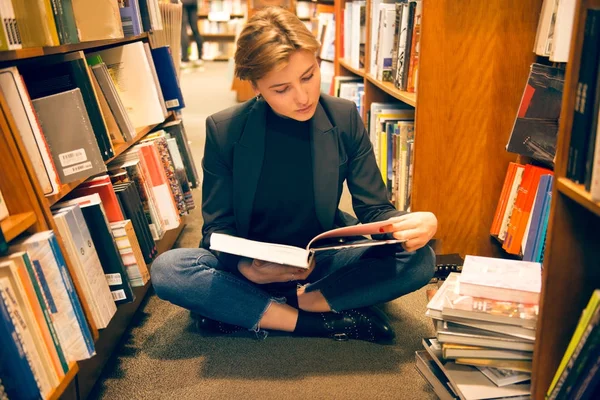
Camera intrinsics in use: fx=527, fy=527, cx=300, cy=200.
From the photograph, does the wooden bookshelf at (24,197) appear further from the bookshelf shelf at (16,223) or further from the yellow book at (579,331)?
the yellow book at (579,331)

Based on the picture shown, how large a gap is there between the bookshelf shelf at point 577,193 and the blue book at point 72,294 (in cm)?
92

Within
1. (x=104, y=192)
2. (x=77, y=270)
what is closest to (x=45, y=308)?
(x=77, y=270)

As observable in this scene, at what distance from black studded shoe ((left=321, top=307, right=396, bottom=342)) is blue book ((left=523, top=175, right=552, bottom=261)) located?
1.42 ft

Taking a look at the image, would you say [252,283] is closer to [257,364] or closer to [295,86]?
[257,364]

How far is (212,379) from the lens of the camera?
1269 mm

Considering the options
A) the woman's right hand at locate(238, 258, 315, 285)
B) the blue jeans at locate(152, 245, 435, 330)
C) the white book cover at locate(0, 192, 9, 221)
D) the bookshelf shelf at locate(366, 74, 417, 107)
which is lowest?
the blue jeans at locate(152, 245, 435, 330)

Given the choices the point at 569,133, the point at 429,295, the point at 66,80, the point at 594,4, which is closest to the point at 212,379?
the point at 429,295

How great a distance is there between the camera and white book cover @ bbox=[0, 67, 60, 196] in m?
1.04

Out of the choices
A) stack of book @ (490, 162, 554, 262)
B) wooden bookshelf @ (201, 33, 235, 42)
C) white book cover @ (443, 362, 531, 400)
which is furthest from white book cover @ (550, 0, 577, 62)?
wooden bookshelf @ (201, 33, 235, 42)

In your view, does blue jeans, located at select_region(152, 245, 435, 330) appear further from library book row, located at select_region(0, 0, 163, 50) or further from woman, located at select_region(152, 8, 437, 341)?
library book row, located at select_region(0, 0, 163, 50)

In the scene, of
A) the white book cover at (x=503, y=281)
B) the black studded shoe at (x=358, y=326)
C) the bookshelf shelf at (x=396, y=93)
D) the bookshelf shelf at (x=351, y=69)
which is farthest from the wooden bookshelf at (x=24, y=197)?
the bookshelf shelf at (x=351, y=69)

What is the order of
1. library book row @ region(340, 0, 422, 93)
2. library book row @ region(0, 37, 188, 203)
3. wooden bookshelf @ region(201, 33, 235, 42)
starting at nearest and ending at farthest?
library book row @ region(0, 37, 188, 203), library book row @ region(340, 0, 422, 93), wooden bookshelf @ region(201, 33, 235, 42)

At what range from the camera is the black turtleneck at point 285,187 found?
4.42ft

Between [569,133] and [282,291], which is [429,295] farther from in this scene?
[569,133]
